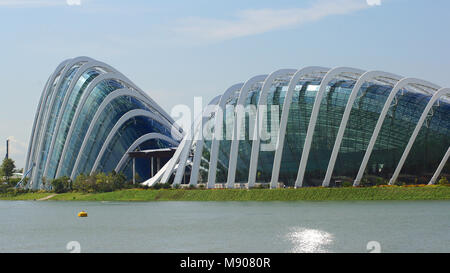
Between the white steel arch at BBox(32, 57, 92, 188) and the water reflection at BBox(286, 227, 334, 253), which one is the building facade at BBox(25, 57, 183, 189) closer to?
the white steel arch at BBox(32, 57, 92, 188)

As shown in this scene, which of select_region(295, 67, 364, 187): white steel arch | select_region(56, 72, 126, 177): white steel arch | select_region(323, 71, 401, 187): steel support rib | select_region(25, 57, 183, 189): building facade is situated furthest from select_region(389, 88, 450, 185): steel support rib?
select_region(56, 72, 126, 177): white steel arch

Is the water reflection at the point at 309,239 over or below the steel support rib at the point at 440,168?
over

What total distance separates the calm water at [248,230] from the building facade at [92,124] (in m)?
64.3

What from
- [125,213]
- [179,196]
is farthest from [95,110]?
[125,213]

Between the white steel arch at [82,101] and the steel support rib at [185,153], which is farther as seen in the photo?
the white steel arch at [82,101]

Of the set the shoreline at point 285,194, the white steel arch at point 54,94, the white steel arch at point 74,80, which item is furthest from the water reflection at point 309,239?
the white steel arch at point 54,94

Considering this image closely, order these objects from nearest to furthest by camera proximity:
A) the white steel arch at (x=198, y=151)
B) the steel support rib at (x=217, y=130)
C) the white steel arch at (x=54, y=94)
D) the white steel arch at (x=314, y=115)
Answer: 1. the white steel arch at (x=314, y=115)
2. the steel support rib at (x=217, y=130)
3. the white steel arch at (x=198, y=151)
4. the white steel arch at (x=54, y=94)

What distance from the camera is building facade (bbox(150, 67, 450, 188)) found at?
85062mm

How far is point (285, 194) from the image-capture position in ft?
260

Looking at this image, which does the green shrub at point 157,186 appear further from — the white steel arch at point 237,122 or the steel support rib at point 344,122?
the steel support rib at point 344,122

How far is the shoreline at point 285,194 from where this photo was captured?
7081 cm
